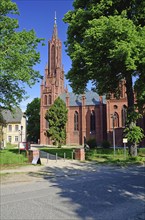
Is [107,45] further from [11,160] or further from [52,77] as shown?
[52,77]

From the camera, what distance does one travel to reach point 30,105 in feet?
271

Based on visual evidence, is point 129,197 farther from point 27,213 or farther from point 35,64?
point 35,64

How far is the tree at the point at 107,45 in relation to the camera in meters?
19.2

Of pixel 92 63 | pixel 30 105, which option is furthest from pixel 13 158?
pixel 30 105

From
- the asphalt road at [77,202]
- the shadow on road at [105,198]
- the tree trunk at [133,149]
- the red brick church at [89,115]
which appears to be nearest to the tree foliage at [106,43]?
the tree trunk at [133,149]

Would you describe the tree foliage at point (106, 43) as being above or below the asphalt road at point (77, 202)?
above

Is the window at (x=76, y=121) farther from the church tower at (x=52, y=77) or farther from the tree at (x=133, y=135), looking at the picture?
the tree at (x=133, y=135)

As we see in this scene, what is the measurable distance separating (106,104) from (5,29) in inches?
1684

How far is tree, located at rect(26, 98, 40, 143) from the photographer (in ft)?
263

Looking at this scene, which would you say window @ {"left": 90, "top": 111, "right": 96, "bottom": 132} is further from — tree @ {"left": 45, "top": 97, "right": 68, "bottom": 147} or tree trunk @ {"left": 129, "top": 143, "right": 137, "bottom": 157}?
tree trunk @ {"left": 129, "top": 143, "right": 137, "bottom": 157}

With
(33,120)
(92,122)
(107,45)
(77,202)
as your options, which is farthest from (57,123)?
(77,202)

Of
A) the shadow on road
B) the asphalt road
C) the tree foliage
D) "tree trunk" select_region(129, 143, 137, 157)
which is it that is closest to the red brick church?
"tree trunk" select_region(129, 143, 137, 157)

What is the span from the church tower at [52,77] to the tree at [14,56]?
4862 cm

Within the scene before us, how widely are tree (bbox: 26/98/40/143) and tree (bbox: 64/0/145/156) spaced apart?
185 feet
